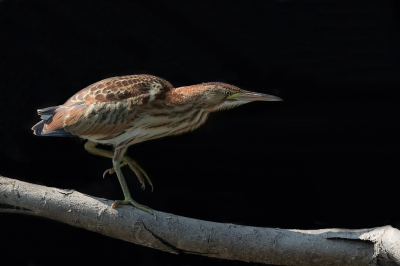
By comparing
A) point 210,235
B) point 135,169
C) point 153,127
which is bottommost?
point 210,235

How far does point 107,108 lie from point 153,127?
22cm

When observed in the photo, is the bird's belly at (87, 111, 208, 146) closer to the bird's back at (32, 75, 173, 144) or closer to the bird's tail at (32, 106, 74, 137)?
the bird's back at (32, 75, 173, 144)

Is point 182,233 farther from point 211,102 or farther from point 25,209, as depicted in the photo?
point 25,209

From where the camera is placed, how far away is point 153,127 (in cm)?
215

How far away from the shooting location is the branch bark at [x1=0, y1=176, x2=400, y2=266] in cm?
196

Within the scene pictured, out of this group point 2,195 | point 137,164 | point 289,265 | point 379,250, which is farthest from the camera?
point 137,164

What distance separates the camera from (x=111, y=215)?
2.15m

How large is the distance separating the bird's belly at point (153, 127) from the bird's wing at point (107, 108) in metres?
0.03

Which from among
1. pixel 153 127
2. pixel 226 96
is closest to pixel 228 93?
pixel 226 96

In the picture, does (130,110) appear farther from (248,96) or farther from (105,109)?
(248,96)

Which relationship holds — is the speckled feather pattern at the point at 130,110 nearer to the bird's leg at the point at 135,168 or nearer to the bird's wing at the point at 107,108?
the bird's wing at the point at 107,108

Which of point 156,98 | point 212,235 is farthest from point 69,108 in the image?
point 212,235

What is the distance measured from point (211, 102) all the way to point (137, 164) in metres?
0.60

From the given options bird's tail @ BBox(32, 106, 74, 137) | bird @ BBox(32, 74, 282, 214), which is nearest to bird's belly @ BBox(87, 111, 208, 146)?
bird @ BBox(32, 74, 282, 214)
